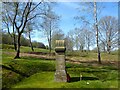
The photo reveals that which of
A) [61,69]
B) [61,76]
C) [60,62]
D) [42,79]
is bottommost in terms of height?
[42,79]

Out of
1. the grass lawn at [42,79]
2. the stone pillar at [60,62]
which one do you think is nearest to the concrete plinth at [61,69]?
the stone pillar at [60,62]

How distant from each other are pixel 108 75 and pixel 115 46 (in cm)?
3621

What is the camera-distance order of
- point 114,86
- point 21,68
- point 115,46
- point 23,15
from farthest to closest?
point 115,46 → point 23,15 → point 21,68 → point 114,86

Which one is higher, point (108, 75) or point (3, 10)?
point (3, 10)

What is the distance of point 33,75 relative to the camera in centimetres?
1700

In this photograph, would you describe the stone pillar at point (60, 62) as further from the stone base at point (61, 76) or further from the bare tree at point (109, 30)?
A: the bare tree at point (109, 30)

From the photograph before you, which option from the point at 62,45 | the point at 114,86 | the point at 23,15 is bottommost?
the point at 114,86

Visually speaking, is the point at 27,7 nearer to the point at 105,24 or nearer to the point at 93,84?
the point at 93,84

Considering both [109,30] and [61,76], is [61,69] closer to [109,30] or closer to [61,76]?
[61,76]

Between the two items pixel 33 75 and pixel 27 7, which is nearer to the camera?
pixel 33 75

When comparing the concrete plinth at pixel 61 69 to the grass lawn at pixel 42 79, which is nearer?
the grass lawn at pixel 42 79

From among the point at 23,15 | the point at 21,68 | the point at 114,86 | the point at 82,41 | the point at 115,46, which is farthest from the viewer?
the point at 82,41

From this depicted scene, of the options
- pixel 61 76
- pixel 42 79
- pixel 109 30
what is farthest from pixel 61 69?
pixel 109 30

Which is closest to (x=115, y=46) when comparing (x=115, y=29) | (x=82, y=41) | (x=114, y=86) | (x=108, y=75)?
(x=115, y=29)
